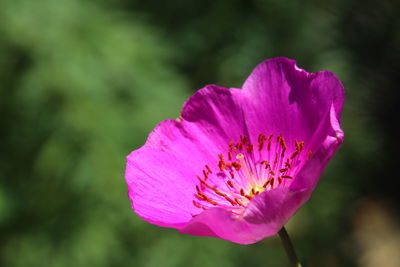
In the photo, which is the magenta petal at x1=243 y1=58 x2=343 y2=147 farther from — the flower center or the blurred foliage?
the blurred foliage

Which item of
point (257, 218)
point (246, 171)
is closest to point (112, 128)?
point (246, 171)

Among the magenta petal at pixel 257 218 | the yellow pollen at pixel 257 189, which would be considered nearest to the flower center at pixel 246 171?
the yellow pollen at pixel 257 189

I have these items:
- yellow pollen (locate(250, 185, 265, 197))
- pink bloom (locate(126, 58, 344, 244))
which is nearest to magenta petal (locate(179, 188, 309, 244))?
pink bloom (locate(126, 58, 344, 244))

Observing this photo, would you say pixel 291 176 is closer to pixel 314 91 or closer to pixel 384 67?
pixel 314 91

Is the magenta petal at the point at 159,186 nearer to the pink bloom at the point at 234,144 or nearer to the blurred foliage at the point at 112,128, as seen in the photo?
the pink bloom at the point at 234,144

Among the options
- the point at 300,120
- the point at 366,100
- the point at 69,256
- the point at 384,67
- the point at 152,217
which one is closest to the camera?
the point at 152,217

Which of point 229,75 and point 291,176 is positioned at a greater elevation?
point 291,176

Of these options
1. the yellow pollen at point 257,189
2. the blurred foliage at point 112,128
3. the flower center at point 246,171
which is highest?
the flower center at point 246,171

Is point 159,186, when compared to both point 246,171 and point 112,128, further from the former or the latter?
point 112,128

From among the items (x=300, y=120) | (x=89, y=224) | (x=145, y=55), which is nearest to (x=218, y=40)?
(x=145, y=55)
